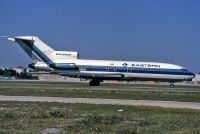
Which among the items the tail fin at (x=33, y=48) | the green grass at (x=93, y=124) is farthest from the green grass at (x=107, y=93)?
the tail fin at (x=33, y=48)

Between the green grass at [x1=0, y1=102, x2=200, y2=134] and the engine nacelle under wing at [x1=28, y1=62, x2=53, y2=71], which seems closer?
the green grass at [x1=0, y1=102, x2=200, y2=134]

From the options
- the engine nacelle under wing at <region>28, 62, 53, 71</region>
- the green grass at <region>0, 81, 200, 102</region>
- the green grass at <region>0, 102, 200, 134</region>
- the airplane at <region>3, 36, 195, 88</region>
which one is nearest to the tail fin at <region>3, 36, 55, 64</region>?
the airplane at <region>3, 36, 195, 88</region>

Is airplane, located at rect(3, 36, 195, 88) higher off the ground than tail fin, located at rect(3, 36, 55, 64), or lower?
lower

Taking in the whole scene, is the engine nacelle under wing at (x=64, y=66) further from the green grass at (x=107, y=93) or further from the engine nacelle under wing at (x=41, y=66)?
the green grass at (x=107, y=93)

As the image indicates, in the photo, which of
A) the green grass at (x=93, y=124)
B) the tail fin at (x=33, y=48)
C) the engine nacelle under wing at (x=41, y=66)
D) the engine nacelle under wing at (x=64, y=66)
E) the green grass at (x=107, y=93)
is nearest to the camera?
the green grass at (x=93, y=124)

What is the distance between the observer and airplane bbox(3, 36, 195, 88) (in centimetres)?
8075

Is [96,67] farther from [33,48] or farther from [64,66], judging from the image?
[33,48]

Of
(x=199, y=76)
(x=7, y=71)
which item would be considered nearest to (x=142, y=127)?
(x=199, y=76)

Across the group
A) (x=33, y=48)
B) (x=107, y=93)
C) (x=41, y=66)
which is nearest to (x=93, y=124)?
(x=107, y=93)

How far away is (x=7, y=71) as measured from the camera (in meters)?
192

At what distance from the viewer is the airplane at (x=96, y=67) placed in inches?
3179

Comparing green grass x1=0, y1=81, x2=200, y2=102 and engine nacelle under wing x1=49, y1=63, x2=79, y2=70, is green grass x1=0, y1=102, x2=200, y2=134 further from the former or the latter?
engine nacelle under wing x1=49, y1=63, x2=79, y2=70

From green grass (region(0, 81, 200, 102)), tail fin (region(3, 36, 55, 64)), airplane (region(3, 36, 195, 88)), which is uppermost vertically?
tail fin (region(3, 36, 55, 64))

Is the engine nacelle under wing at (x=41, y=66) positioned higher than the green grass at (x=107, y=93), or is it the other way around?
the engine nacelle under wing at (x=41, y=66)
